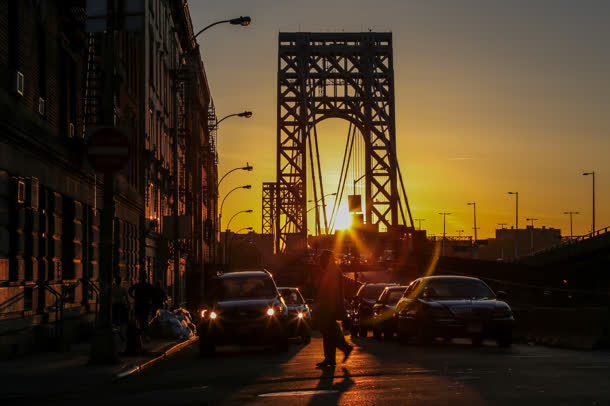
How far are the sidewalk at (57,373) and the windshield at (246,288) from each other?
1.82 meters

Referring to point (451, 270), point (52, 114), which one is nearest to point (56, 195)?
point (52, 114)

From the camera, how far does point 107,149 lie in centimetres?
1680

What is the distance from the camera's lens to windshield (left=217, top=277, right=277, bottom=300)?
838 inches

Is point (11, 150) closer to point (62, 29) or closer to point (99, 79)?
point (62, 29)

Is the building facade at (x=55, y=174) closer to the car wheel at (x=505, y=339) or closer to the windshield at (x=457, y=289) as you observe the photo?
the windshield at (x=457, y=289)

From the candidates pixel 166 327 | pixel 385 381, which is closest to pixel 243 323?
pixel 166 327

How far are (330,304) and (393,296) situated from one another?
10657mm

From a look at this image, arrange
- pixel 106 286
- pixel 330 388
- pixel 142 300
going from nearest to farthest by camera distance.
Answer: pixel 330 388
pixel 106 286
pixel 142 300

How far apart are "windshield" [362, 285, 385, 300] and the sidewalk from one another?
1049 cm

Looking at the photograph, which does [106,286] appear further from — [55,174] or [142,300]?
[142,300]

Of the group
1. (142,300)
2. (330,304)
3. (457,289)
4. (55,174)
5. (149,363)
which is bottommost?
(149,363)

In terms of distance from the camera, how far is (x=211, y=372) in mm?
14922

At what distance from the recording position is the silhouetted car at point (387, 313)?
78.9ft

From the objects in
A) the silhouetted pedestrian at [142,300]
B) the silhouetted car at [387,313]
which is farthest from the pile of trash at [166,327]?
the silhouetted car at [387,313]
